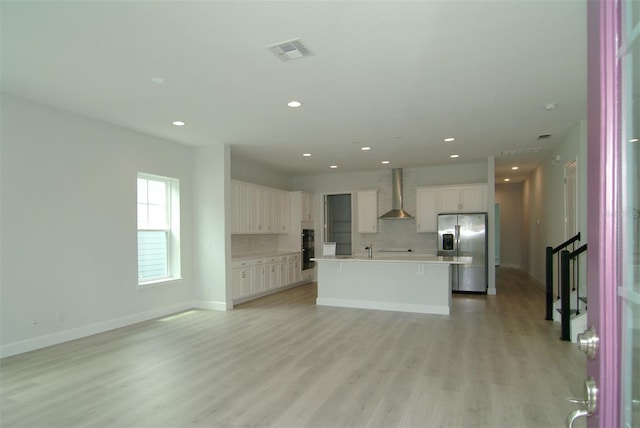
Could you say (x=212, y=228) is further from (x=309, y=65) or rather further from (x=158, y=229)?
(x=309, y=65)

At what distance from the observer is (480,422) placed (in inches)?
101

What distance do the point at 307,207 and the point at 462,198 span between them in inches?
147

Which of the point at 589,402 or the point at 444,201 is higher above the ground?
the point at 444,201

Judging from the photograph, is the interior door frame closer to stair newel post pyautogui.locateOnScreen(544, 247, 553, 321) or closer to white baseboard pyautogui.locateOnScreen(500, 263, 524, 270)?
stair newel post pyautogui.locateOnScreen(544, 247, 553, 321)

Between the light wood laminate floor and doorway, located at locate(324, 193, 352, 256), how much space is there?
171 inches

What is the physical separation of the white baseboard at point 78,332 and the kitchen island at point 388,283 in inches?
107

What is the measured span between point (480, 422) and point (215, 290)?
4.80 metres

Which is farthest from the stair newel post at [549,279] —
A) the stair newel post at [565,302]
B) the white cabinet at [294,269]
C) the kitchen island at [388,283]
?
the white cabinet at [294,269]

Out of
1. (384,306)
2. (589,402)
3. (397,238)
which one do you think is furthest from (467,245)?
(589,402)

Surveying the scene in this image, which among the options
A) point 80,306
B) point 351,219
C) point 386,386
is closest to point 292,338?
point 386,386

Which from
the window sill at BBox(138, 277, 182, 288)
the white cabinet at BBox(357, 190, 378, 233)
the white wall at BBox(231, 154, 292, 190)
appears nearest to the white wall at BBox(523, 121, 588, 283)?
the white cabinet at BBox(357, 190, 378, 233)

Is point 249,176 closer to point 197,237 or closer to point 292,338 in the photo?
point 197,237

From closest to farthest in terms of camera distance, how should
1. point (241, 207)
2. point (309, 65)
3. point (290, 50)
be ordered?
1. point (290, 50)
2. point (309, 65)
3. point (241, 207)

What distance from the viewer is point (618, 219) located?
789mm
